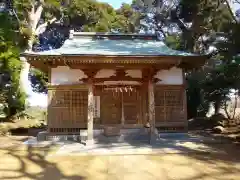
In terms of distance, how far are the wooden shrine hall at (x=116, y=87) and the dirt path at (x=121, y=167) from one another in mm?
2267

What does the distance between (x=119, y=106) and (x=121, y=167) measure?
5719 mm

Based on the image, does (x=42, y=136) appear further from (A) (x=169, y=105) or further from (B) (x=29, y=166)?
(A) (x=169, y=105)

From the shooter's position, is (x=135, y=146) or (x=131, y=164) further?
(x=135, y=146)

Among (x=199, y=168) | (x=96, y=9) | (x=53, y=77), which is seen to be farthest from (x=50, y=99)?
(x=96, y=9)

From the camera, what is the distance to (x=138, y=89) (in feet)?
40.7

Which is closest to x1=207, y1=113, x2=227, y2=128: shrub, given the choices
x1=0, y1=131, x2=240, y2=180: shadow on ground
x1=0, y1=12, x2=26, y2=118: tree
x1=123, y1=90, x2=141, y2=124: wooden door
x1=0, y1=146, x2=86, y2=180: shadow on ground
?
x1=123, y1=90, x2=141, y2=124: wooden door

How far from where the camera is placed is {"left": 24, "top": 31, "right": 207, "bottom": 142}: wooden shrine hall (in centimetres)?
994

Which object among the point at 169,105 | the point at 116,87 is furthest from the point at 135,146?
the point at 116,87

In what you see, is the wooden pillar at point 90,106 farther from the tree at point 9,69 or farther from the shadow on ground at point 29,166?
the tree at point 9,69

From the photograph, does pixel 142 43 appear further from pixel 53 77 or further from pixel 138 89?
pixel 53 77

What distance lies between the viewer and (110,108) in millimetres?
12492

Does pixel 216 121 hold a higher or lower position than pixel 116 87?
lower

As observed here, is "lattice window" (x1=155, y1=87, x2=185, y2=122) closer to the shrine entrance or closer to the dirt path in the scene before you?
the shrine entrance

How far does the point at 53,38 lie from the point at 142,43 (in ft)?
67.0
